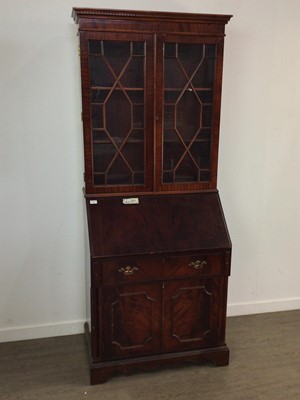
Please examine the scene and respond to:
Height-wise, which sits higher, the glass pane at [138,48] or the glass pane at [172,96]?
the glass pane at [138,48]

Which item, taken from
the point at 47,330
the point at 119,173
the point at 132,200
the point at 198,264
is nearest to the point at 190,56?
the point at 119,173

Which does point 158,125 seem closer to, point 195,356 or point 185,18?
point 185,18

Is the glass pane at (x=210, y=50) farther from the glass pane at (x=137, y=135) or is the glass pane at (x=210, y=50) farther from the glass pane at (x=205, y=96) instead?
the glass pane at (x=137, y=135)

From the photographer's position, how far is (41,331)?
279 cm

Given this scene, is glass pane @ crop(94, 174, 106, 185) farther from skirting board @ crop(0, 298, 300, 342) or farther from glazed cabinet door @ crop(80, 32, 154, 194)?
skirting board @ crop(0, 298, 300, 342)

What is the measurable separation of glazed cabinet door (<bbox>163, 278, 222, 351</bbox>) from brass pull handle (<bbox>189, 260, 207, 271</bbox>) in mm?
88

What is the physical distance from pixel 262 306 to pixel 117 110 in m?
2.00

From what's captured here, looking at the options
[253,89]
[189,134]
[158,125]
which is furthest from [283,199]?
[158,125]

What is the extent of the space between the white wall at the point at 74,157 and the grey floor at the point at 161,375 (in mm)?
245

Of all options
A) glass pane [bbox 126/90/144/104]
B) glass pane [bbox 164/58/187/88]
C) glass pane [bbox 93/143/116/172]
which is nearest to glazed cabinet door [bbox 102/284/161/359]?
glass pane [bbox 93/143/116/172]

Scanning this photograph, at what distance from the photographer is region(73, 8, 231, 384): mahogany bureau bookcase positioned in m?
2.21

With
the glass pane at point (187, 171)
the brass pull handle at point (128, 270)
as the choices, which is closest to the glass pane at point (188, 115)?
the glass pane at point (187, 171)

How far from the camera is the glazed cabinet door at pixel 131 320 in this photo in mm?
2283

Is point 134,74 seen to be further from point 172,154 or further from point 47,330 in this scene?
point 47,330
